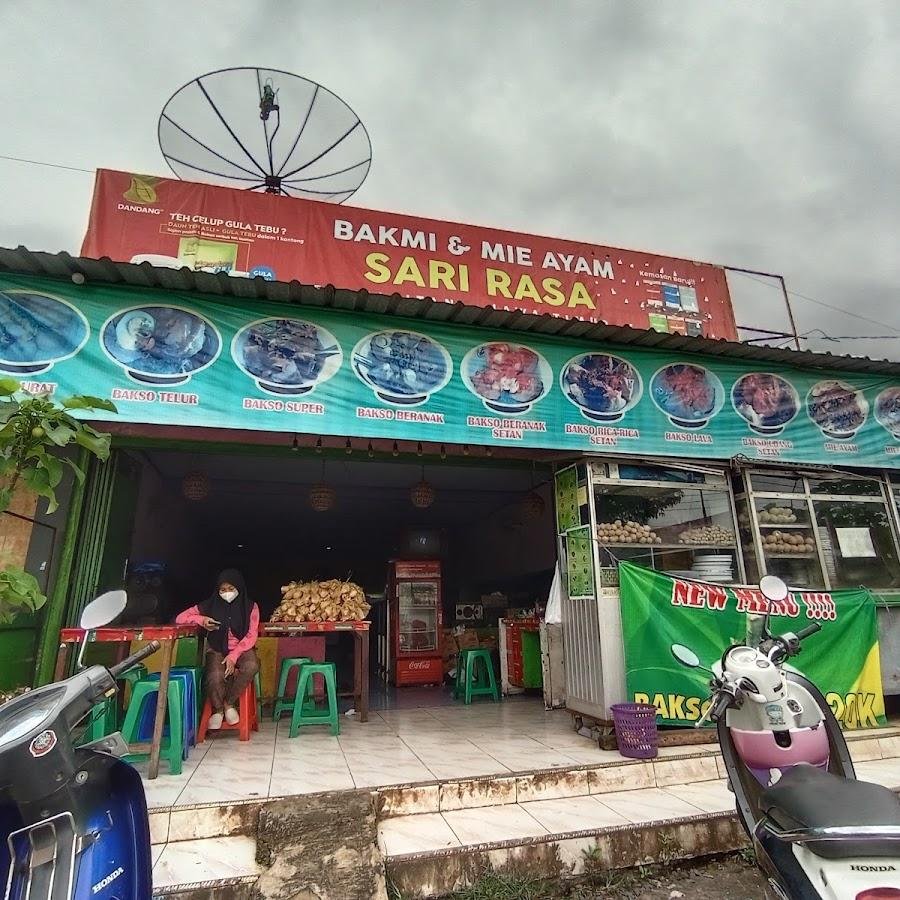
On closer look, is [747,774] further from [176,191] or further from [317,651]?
[176,191]

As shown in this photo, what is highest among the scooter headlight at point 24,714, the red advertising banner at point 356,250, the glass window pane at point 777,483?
the red advertising banner at point 356,250

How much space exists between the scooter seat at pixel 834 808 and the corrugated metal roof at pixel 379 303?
404cm

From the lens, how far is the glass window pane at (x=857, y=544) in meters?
6.34

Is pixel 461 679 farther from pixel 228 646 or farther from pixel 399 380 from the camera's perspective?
pixel 399 380

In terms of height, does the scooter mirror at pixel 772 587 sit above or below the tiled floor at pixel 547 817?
above

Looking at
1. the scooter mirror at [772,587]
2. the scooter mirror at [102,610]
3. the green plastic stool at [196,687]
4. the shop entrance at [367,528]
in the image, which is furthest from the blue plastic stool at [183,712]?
the scooter mirror at [772,587]

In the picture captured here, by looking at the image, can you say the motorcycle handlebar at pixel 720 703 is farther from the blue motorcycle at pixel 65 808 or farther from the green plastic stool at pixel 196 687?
the green plastic stool at pixel 196 687

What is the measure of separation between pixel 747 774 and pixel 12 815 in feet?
9.88

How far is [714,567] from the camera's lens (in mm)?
5883

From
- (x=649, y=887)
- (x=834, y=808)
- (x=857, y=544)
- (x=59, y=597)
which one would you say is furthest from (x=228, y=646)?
(x=857, y=544)

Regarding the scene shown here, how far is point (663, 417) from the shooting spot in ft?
18.8

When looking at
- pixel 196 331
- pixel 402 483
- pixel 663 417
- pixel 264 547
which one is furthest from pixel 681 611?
pixel 264 547

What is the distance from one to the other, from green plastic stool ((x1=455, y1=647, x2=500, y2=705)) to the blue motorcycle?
5.53m

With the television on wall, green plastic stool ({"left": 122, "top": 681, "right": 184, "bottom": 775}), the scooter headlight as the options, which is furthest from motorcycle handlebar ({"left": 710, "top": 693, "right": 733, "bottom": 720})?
the television on wall
